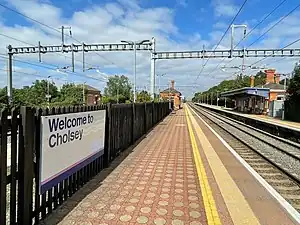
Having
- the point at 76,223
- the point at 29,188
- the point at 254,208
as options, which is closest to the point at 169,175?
the point at 254,208

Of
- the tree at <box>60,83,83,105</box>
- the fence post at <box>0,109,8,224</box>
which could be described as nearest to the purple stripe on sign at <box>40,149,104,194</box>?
the fence post at <box>0,109,8,224</box>

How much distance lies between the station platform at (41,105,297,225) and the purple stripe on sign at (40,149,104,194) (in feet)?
1.52

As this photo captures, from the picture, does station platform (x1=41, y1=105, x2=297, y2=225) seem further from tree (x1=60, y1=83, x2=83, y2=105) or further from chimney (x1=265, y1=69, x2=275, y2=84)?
tree (x1=60, y1=83, x2=83, y2=105)

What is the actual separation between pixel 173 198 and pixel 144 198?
0.53 metres

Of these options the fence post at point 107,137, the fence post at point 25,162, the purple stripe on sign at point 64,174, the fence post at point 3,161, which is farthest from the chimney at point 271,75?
the fence post at point 3,161

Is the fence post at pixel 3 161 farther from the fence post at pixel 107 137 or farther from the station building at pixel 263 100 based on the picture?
the station building at pixel 263 100

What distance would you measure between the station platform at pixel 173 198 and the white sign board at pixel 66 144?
0.57 meters

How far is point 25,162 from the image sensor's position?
3.85 meters

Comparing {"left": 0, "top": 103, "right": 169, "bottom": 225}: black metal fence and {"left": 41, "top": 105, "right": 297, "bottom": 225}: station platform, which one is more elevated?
{"left": 0, "top": 103, "right": 169, "bottom": 225}: black metal fence

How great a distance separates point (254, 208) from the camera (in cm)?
503

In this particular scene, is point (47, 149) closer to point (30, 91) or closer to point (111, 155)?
point (111, 155)

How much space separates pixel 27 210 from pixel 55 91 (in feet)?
322

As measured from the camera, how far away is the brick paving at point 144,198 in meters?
4.44

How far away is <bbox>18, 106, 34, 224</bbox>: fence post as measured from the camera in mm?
3801
